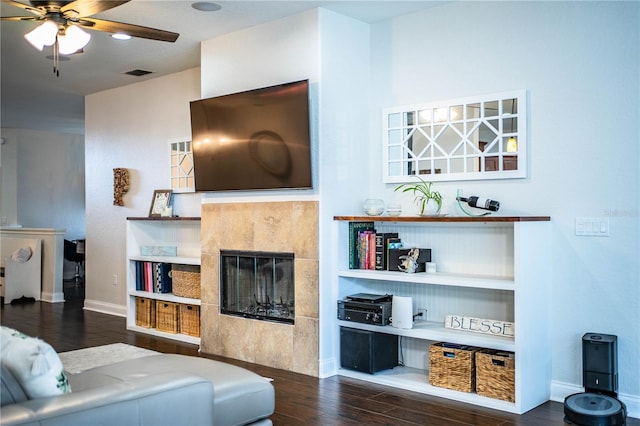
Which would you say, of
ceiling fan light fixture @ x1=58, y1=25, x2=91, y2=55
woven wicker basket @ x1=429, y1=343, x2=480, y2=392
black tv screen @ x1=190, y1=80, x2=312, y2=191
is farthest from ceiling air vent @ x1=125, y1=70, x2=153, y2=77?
woven wicker basket @ x1=429, y1=343, x2=480, y2=392

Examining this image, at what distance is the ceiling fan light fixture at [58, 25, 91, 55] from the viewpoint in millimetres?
3596

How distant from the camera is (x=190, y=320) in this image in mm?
5785

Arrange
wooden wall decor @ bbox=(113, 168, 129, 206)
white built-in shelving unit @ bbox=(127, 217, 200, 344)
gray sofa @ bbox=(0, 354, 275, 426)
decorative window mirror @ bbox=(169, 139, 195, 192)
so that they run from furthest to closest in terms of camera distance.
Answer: wooden wall decor @ bbox=(113, 168, 129, 206) < decorative window mirror @ bbox=(169, 139, 195, 192) < white built-in shelving unit @ bbox=(127, 217, 200, 344) < gray sofa @ bbox=(0, 354, 275, 426)

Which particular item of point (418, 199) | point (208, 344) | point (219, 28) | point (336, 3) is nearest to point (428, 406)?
point (418, 199)

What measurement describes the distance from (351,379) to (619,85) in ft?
8.38

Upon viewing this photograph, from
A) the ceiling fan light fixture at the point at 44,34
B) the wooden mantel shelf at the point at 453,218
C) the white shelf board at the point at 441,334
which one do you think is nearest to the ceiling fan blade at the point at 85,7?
the ceiling fan light fixture at the point at 44,34

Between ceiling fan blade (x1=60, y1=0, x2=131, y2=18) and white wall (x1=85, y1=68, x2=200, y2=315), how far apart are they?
2.79 meters

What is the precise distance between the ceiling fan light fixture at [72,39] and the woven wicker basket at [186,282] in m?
2.56

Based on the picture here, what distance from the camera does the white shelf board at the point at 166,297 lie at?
5691mm

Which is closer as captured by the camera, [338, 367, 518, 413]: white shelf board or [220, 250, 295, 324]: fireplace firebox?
[338, 367, 518, 413]: white shelf board

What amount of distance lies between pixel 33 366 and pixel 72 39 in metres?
2.21

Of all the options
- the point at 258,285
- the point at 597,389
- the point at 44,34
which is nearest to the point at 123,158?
the point at 258,285

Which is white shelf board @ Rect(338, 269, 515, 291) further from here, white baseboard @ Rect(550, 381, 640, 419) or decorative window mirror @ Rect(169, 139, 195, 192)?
decorative window mirror @ Rect(169, 139, 195, 192)

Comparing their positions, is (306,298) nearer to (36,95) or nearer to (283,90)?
(283,90)
